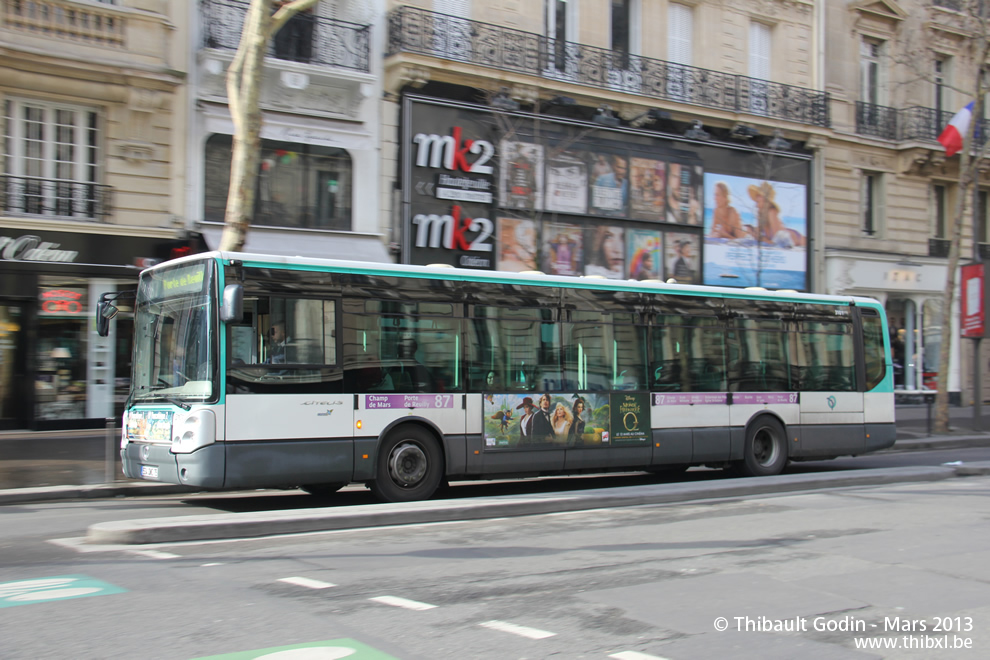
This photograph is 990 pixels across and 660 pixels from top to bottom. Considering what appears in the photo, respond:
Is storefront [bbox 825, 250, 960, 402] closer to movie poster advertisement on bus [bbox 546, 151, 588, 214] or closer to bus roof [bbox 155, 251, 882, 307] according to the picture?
movie poster advertisement on bus [bbox 546, 151, 588, 214]

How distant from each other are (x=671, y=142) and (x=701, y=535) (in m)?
18.3

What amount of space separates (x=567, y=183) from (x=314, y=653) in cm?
1979

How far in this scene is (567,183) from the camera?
23500 mm

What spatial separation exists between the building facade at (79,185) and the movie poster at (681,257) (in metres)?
13.0

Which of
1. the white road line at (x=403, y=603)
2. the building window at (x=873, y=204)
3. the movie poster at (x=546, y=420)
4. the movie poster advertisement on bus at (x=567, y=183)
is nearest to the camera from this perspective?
the white road line at (x=403, y=603)

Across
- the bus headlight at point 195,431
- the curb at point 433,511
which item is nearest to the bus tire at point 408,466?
the curb at point 433,511

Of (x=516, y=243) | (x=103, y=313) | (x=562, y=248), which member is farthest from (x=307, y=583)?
(x=562, y=248)

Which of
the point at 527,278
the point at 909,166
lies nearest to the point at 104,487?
the point at 527,278

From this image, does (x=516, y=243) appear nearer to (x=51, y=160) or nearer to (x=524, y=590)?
(x=51, y=160)

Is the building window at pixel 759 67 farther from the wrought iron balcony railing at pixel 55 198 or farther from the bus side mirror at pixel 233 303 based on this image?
the bus side mirror at pixel 233 303

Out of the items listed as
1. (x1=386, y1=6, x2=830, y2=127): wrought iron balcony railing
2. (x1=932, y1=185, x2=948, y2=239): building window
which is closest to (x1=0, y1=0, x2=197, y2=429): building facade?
(x1=386, y1=6, x2=830, y2=127): wrought iron balcony railing

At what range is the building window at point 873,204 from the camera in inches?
1180

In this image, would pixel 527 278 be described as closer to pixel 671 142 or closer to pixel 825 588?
pixel 825 588

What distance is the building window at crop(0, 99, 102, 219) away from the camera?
55.9 feet
